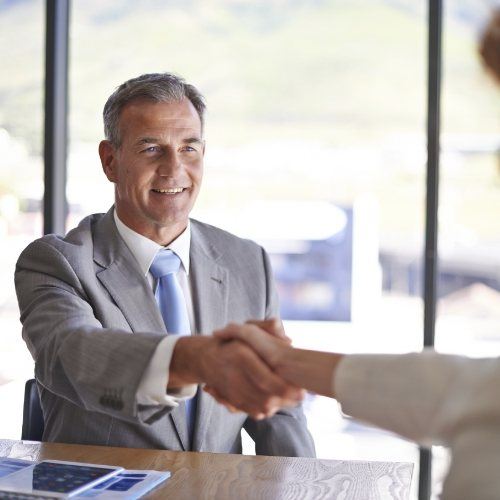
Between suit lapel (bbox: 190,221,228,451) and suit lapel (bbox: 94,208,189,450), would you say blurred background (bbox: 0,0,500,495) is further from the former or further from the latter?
suit lapel (bbox: 94,208,189,450)

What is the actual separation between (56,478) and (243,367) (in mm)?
422

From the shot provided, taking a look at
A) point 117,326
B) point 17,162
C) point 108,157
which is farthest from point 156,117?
point 17,162

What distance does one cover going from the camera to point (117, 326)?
2.40 metres

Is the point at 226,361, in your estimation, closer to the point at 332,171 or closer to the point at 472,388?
the point at 472,388

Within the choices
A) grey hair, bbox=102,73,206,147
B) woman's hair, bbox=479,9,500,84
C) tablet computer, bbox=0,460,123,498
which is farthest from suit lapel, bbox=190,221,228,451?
woman's hair, bbox=479,9,500,84

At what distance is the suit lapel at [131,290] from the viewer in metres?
2.39

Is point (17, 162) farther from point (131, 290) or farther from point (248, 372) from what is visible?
point (248, 372)

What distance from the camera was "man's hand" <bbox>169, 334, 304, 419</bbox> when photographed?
6.27 ft

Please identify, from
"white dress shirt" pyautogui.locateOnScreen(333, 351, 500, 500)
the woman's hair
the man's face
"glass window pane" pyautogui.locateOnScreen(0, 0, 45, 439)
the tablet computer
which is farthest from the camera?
"glass window pane" pyautogui.locateOnScreen(0, 0, 45, 439)

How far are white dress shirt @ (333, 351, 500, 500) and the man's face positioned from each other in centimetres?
116

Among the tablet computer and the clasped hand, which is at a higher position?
the clasped hand

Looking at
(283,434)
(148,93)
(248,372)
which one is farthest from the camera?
(148,93)

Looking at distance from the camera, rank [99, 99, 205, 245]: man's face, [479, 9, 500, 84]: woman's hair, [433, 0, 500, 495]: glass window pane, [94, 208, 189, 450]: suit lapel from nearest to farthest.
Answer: [479, 9, 500, 84]: woman's hair < [94, 208, 189, 450]: suit lapel < [99, 99, 205, 245]: man's face < [433, 0, 500, 495]: glass window pane

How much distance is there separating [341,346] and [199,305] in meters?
1.62
